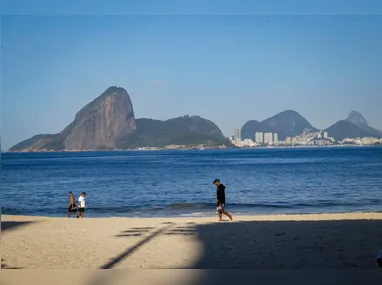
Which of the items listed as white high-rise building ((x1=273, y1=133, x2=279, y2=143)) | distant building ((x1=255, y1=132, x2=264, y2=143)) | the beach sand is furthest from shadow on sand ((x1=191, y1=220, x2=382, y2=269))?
distant building ((x1=255, y1=132, x2=264, y2=143))

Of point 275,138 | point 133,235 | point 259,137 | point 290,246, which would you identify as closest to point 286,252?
point 290,246

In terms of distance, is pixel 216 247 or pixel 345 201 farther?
pixel 345 201

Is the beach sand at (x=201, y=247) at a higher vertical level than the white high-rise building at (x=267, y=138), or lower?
lower

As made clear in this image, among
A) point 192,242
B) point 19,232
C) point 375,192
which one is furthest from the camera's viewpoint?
point 375,192

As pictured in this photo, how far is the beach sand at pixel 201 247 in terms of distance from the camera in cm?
776

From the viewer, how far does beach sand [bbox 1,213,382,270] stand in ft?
25.5

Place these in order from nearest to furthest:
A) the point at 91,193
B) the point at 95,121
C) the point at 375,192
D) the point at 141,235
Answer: the point at 141,235 → the point at 375,192 → the point at 91,193 → the point at 95,121

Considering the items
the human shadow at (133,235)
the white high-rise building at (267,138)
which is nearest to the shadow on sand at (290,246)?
the human shadow at (133,235)

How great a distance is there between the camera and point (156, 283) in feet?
17.3

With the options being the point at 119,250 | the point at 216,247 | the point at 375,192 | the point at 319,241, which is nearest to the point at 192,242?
the point at 216,247

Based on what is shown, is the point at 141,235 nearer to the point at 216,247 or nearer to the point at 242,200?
the point at 216,247

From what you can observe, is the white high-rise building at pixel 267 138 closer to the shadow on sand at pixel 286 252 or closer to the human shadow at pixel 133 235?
the shadow on sand at pixel 286 252

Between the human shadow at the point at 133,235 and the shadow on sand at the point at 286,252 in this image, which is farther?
the human shadow at the point at 133,235

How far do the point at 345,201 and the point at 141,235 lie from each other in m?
19.3
